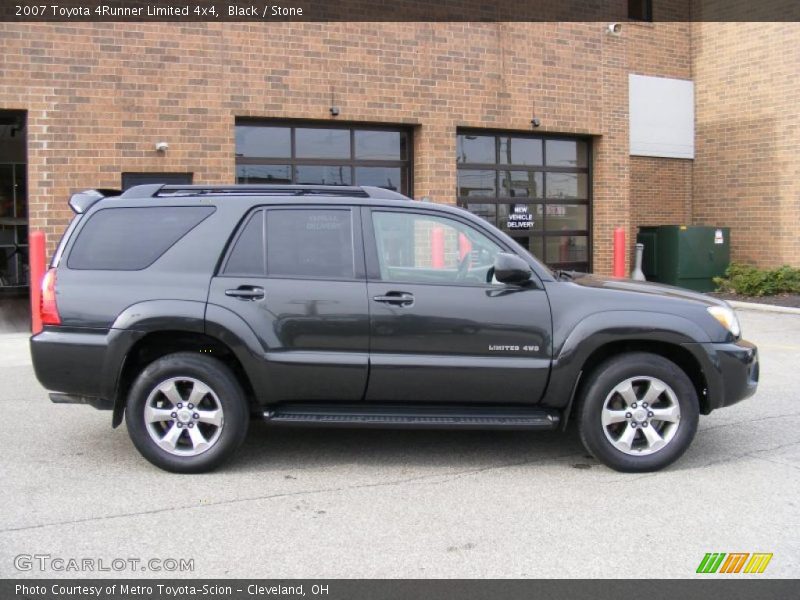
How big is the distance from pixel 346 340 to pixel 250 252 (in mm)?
890

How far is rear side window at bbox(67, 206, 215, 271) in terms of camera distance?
5461mm

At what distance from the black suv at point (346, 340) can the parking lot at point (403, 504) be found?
39 cm

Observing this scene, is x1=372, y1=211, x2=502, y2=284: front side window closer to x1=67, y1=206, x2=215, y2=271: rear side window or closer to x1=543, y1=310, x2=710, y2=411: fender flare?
x1=543, y1=310, x2=710, y2=411: fender flare

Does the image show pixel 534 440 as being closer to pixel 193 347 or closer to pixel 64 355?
pixel 193 347

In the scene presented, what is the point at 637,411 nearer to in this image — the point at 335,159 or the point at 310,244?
the point at 310,244

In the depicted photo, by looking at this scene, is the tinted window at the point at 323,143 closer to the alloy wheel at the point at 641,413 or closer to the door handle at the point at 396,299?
the door handle at the point at 396,299

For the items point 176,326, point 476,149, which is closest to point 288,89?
point 476,149

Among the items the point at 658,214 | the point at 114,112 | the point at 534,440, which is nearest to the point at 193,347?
the point at 534,440

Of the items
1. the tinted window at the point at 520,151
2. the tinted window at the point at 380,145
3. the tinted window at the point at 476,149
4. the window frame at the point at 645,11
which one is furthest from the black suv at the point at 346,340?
the window frame at the point at 645,11

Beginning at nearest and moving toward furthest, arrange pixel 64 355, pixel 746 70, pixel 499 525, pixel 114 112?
1. pixel 499 525
2. pixel 64 355
3. pixel 114 112
4. pixel 746 70

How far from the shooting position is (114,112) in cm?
1169

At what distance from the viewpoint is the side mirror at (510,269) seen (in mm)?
5285

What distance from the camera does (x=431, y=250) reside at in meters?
5.67

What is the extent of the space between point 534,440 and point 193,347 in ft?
8.77
